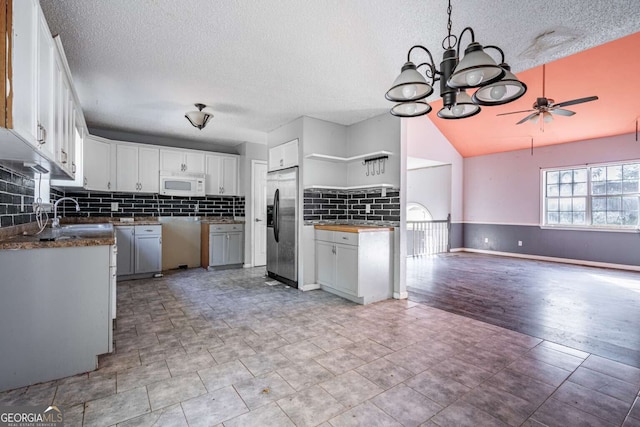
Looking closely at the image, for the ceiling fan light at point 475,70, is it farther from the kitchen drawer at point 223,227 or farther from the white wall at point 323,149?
the kitchen drawer at point 223,227

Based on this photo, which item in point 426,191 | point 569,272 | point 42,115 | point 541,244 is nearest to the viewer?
point 42,115

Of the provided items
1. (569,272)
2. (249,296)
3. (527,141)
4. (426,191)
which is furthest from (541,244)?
(249,296)

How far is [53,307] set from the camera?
1.95 m

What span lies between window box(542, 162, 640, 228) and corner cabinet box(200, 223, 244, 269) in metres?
6.90

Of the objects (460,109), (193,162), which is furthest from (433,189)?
(460,109)

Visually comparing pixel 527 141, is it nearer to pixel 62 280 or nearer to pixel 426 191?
pixel 426 191

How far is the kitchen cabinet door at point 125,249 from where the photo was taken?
178 inches

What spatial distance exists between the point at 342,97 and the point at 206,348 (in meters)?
2.99

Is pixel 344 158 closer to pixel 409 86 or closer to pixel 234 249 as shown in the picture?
pixel 409 86

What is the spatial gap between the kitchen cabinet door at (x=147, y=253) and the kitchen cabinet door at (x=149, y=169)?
933 mm

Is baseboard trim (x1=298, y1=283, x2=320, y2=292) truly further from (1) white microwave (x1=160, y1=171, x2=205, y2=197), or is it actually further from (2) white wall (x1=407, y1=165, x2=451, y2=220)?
(2) white wall (x1=407, y1=165, x2=451, y2=220)

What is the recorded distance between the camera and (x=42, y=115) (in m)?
1.72

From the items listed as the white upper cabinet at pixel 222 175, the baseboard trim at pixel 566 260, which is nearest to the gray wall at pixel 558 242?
the baseboard trim at pixel 566 260

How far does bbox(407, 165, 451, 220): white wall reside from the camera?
27.1ft
